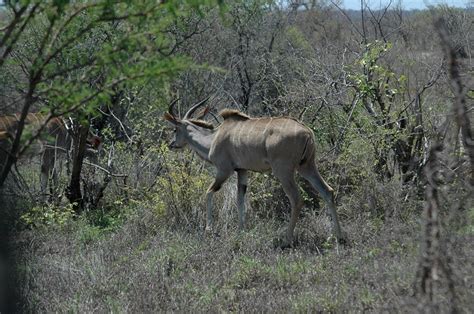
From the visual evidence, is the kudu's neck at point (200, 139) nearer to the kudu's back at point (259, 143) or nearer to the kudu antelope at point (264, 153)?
the kudu antelope at point (264, 153)

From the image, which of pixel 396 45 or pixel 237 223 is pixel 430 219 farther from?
pixel 396 45

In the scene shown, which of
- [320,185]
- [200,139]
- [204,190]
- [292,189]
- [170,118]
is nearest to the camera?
[292,189]

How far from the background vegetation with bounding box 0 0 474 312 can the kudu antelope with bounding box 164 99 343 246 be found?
0.33 meters

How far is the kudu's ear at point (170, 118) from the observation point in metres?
11.8

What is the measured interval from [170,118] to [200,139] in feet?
2.02

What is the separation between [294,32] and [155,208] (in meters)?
12.8

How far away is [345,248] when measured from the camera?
9211 millimetres

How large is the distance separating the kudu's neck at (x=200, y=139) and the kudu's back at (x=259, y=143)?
0.36 metres

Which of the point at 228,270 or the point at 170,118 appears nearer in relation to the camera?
the point at 228,270

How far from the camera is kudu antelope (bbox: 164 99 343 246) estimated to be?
32.5 ft

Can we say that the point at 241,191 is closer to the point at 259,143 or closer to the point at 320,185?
the point at 259,143

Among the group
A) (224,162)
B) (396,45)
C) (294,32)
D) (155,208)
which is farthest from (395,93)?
(294,32)

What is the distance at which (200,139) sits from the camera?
1155 cm

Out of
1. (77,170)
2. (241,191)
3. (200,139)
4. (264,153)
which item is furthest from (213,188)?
(77,170)
